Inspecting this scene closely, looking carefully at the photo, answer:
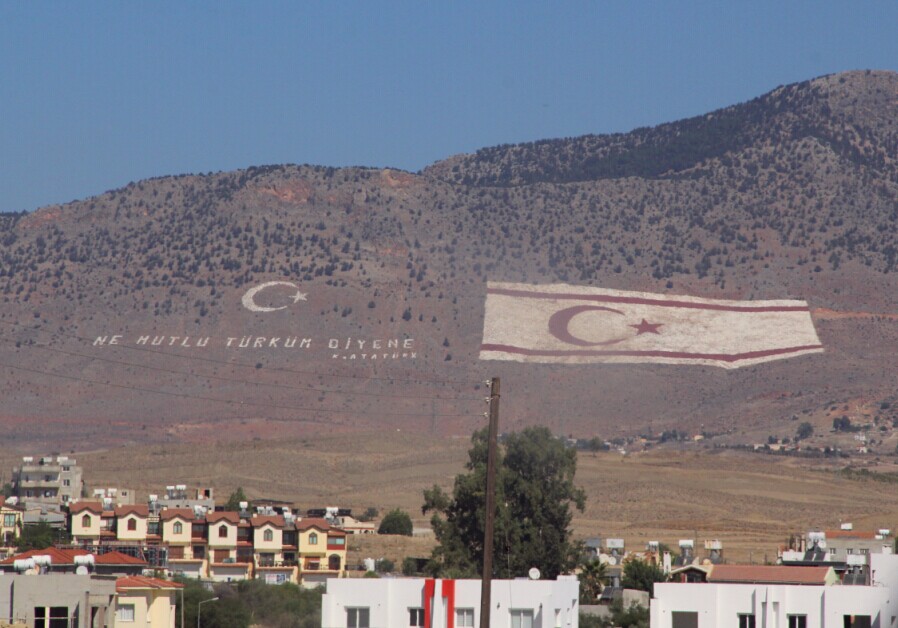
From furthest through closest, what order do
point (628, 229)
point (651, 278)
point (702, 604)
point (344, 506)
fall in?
point (628, 229), point (651, 278), point (344, 506), point (702, 604)

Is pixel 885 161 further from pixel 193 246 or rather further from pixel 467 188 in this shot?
pixel 193 246

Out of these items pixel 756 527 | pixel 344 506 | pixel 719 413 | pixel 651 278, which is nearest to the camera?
pixel 756 527

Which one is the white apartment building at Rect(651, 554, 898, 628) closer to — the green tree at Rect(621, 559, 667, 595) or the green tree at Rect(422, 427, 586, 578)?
the green tree at Rect(422, 427, 586, 578)

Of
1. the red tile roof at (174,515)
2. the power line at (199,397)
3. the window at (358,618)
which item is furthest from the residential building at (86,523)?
the power line at (199,397)

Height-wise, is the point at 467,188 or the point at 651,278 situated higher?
the point at 467,188

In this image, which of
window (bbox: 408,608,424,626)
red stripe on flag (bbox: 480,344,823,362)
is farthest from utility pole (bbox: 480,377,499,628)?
red stripe on flag (bbox: 480,344,823,362)

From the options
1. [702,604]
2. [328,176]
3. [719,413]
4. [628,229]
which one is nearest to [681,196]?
[628,229]

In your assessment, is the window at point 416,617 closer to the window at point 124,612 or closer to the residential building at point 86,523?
the window at point 124,612
